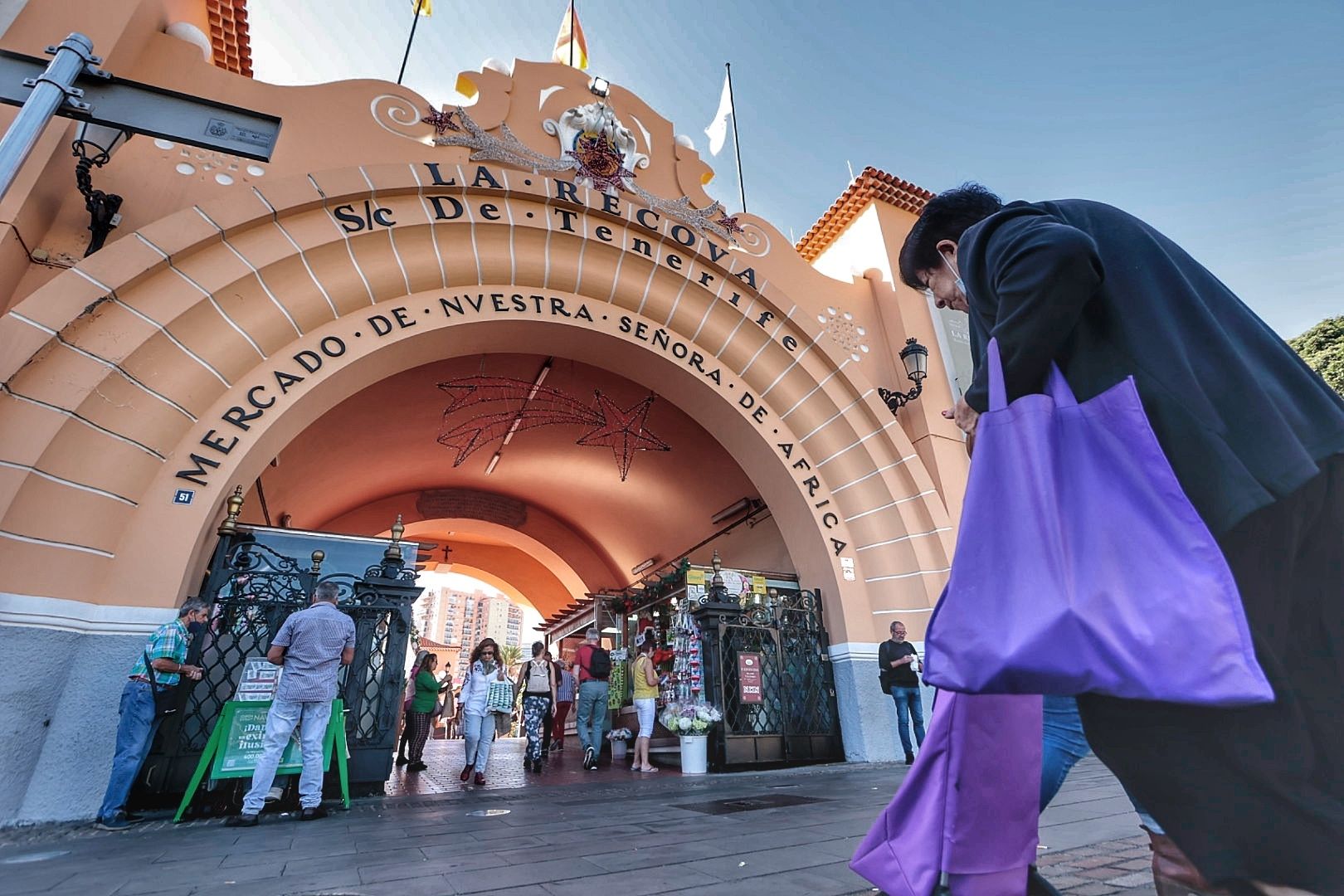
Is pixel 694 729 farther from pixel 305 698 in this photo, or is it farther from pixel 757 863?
pixel 757 863

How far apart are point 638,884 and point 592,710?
6.14 m

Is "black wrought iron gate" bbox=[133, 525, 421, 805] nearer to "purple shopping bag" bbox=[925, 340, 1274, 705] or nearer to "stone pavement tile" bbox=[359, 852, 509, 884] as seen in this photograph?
"stone pavement tile" bbox=[359, 852, 509, 884]

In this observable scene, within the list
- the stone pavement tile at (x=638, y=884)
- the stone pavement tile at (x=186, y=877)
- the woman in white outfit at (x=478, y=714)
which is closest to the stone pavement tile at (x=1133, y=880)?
the stone pavement tile at (x=638, y=884)

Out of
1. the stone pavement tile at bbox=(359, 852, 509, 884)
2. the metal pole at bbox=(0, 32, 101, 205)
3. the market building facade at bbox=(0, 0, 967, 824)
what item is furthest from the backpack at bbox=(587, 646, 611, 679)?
the metal pole at bbox=(0, 32, 101, 205)

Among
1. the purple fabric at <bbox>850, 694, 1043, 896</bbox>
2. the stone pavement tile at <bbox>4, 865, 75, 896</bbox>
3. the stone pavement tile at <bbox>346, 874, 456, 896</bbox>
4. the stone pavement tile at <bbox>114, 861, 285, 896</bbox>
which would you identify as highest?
the purple fabric at <bbox>850, 694, 1043, 896</bbox>

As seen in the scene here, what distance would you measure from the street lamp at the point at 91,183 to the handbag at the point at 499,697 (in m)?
5.13

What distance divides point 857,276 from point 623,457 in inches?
191

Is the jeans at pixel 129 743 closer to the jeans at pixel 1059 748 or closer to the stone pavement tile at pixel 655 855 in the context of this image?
the stone pavement tile at pixel 655 855

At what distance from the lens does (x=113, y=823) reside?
4098mm

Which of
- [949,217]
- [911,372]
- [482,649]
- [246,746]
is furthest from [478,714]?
[911,372]

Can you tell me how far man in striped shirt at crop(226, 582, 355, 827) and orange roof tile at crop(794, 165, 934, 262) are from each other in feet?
30.7

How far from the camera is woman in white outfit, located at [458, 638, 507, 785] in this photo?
6496 mm

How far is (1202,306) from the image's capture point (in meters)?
1.17

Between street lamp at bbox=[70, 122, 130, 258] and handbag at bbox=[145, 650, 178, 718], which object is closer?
handbag at bbox=[145, 650, 178, 718]
